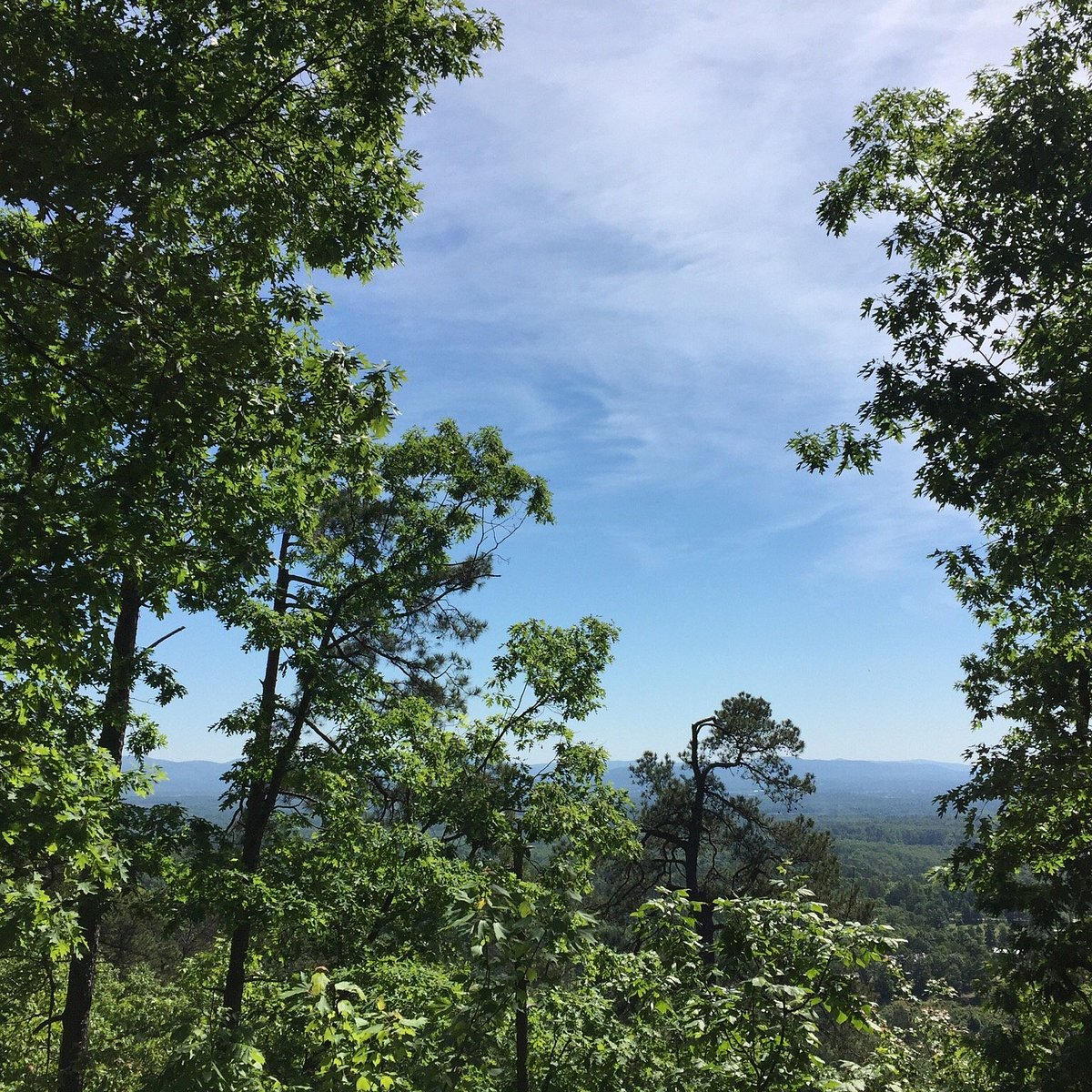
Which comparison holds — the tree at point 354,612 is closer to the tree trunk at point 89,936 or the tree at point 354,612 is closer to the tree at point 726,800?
the tree trunk at point 89,936

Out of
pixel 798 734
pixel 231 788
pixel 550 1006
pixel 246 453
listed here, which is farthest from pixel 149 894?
pixel 798 734

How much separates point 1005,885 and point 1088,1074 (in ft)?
9.94

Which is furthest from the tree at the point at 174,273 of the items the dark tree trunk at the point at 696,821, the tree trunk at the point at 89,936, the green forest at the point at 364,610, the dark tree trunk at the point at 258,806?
the dark tree trunk at the point at 696,821

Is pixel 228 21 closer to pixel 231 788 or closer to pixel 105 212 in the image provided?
pixel 105 212

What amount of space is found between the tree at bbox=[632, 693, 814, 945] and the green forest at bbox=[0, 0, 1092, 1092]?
2.49m

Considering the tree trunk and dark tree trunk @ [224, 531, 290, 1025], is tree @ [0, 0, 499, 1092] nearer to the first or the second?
the tree trunk

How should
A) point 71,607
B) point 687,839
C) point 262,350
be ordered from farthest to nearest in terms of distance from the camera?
point 687,839 → point 262,350 → point 71,607

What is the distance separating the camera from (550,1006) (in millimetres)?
8609

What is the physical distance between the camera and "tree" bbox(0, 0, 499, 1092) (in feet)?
15.2

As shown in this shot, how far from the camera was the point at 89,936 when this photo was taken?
34.1ft

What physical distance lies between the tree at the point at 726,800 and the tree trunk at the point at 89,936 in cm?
1332

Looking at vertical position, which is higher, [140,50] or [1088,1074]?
[140,50]

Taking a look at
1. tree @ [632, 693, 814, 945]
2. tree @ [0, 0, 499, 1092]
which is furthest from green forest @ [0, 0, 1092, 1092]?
tree @ [632, 693, 814, 945]

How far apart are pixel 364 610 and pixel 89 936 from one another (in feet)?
21.1
